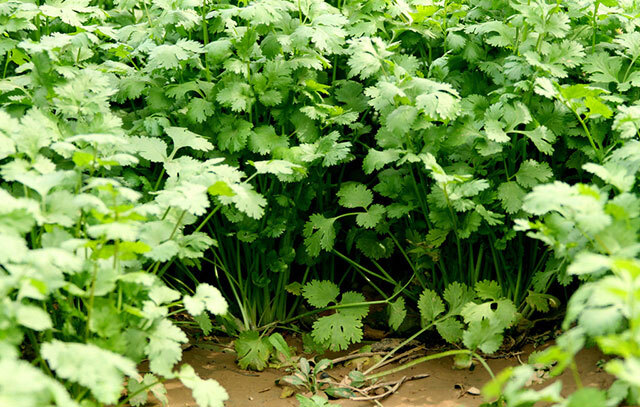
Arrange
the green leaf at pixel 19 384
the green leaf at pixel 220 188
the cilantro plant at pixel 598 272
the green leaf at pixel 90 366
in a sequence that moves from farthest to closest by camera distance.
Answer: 1. the green leaf at pixel 220 188
2. the green leaf at pixel 90 366
3. the cilantro plant at pixel 598 272
4. the green leaf at pixel 19 384

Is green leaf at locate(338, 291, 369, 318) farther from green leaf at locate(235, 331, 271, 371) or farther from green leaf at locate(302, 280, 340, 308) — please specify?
green leaf at locate(235, 331, 271, 371)

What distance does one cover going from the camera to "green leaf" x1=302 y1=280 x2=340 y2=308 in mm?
2906

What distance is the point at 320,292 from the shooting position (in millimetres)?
2930

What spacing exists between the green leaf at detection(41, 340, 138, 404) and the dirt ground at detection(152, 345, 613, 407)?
88 centimetres

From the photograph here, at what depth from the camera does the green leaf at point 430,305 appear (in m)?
2.78

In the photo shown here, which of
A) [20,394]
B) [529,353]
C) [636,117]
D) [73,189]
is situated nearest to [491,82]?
[636,117]

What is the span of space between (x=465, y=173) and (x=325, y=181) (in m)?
0.72

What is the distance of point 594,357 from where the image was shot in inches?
94.3

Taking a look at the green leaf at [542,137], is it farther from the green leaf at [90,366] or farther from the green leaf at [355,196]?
the green leaf at [90,366]

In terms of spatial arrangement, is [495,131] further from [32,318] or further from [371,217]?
[32,318]

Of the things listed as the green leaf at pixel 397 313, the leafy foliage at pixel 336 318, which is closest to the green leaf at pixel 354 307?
the leafy foliage at pixel 336 318

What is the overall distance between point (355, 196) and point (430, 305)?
0.57 meters

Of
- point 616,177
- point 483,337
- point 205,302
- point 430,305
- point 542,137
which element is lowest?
point 430,305

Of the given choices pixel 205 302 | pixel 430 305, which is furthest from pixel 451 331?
pixel 205 302
